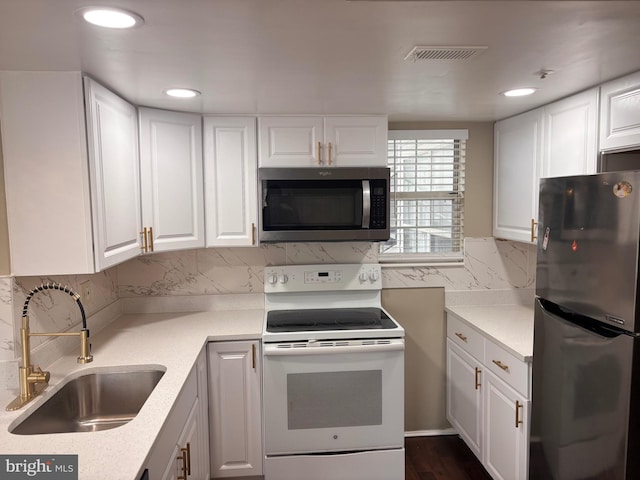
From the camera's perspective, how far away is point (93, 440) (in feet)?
4.70

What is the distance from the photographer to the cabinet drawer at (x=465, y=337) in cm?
269

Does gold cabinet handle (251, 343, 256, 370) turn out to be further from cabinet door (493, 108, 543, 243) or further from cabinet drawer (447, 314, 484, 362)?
cabinet door (493, 108, 543, 243)

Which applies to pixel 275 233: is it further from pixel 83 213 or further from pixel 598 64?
pixel 598 64

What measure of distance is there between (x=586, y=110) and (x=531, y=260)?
51.8 inches

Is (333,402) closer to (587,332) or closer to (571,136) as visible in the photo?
(587,332)

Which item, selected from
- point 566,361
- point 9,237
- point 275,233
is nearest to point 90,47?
point 9,237

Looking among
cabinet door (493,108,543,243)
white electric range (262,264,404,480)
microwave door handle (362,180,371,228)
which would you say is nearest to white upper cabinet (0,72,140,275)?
white electric range (262,264,404,480)

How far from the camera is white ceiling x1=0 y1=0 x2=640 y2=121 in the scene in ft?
4.08

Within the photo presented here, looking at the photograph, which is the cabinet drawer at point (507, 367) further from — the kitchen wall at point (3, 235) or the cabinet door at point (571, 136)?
the kitchen wall at point (3, 235)

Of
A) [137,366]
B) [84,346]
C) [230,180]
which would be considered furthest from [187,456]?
[230,180]

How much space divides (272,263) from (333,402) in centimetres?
100

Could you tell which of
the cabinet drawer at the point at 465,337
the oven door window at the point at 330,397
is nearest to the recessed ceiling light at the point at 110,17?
the oven door window at the point at 330,397

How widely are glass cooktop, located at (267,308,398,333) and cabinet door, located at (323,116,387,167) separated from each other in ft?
3.06

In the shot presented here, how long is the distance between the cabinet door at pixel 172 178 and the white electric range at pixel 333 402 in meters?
0.75
